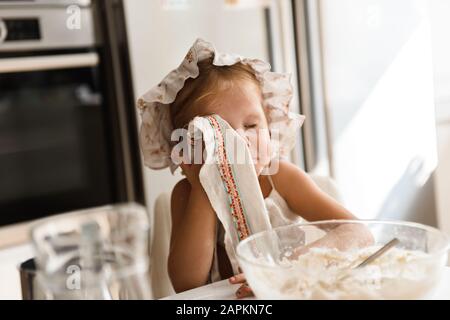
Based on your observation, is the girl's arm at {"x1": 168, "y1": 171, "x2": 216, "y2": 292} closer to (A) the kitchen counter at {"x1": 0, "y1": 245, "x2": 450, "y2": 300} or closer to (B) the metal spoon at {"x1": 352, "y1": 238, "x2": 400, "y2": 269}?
(A) the kitchen counter at {"x1": 0, "y1": 245, "x2": 450, "y2": 300}

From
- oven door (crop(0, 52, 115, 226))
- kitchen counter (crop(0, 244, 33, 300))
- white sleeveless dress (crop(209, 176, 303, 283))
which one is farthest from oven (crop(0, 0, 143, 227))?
white sleeveless dress (crop(209, 176, 303, 283))

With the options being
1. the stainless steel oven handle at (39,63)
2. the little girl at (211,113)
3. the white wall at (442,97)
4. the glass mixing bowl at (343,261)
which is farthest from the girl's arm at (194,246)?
the stainless steel oven handle at (39,63)

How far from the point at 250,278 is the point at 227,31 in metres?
0.72

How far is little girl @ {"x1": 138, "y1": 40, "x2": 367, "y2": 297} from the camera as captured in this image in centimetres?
52

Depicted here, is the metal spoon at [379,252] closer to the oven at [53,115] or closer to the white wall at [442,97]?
the white wall at [442,97]

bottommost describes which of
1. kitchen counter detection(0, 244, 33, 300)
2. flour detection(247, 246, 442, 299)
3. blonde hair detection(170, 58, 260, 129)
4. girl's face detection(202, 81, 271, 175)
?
kitchen counter detection(0, 244, 33, 300)

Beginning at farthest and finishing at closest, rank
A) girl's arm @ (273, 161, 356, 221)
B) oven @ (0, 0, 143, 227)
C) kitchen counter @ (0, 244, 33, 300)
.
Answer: oven @ (0, 0, 143, 227), girl's arm @ (273, 161, 356, 221), kitchen counter @ (0, 244, 33, 300)

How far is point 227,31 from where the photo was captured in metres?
1.01

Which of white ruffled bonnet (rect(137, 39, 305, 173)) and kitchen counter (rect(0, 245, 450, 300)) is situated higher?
white ruffled bonnet (rect(137, 39, 305, 173))

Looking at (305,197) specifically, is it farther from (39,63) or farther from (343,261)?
(39,63)

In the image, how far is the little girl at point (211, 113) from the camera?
523 millimetres

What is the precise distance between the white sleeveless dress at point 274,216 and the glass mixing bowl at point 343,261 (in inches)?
3.5

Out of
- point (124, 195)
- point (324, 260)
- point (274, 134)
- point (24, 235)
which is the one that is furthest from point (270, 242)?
point (124, 195)

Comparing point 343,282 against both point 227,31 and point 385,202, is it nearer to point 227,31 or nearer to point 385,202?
point 385,202
